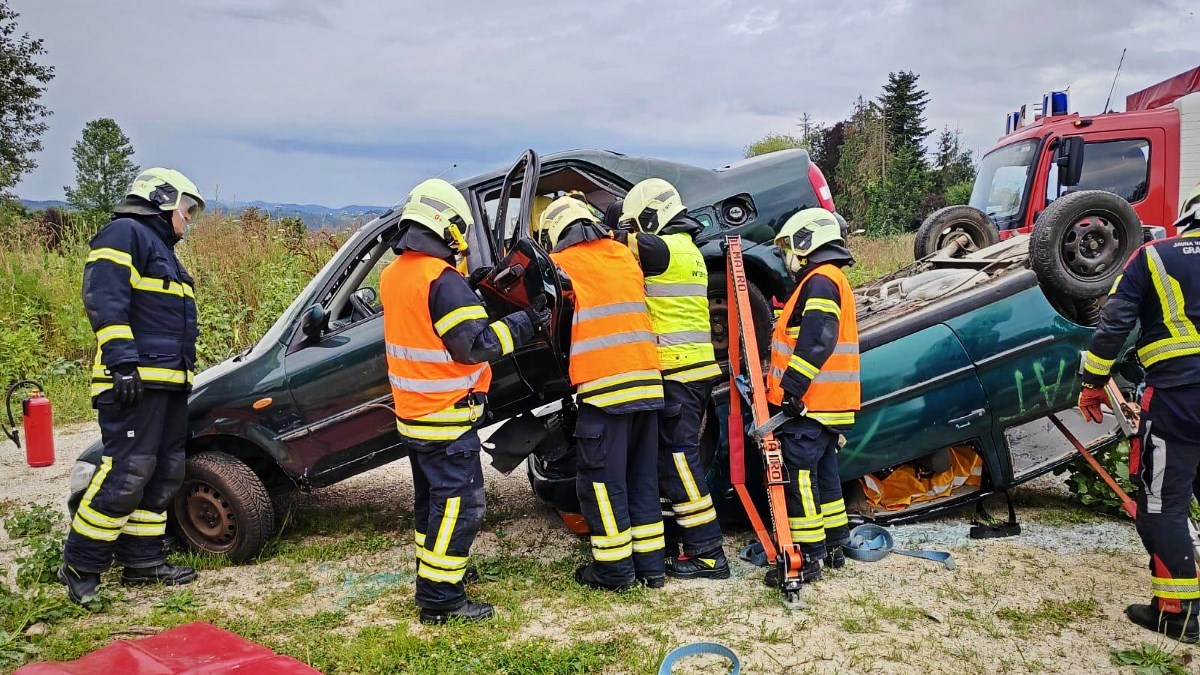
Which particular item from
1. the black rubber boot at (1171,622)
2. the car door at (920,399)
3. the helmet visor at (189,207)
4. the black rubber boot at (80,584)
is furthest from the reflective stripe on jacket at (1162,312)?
the black rubber boot at (80,584)

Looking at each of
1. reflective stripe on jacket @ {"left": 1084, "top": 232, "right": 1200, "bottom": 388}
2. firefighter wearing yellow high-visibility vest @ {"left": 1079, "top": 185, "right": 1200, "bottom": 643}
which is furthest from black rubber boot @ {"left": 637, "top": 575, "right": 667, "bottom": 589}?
reflective stripe on jacket @ {"left": 1084, "top": 232, "right": 1200, "bottom": 388}

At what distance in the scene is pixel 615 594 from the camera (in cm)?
407

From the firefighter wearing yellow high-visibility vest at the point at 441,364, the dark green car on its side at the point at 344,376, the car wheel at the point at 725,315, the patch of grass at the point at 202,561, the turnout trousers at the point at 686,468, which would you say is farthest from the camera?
the car wheel at the point at 725,315

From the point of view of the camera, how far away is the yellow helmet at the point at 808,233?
13.5 ft

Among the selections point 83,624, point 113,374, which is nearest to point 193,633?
point 83,624

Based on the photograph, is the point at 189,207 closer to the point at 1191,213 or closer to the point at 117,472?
the point at 117,472

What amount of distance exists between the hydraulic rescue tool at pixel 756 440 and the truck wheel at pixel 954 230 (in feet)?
9.23

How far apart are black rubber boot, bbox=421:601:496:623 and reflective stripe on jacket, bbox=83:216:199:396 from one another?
1.78 meters

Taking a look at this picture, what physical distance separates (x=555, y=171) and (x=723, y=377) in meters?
1.54

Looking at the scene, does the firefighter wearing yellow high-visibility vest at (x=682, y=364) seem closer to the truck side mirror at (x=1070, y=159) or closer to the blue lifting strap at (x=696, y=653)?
the blue lifting strap at (x=696, y=653)

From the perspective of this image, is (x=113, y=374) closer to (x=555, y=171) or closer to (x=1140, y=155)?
(x=555, y=171)

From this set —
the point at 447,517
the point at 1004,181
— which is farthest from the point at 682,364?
the point at 1004,181

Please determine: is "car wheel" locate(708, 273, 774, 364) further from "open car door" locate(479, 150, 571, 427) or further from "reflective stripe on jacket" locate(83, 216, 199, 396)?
"reflective stripe on jacket" locate(83, 216, 199, 396)

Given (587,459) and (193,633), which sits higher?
(587,459)
